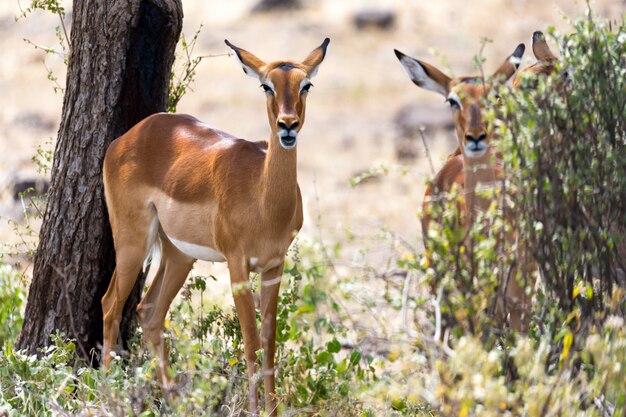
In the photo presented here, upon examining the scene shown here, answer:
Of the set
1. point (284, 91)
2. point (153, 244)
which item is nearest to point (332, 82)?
point (153, 244)

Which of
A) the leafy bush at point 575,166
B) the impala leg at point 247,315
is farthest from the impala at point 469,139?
the impala leg at point 247,315

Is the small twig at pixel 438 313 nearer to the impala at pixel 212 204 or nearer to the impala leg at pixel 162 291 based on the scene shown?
the impala at pixel 212 204

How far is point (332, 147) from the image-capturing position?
600 inches

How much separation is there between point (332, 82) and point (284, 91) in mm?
12538

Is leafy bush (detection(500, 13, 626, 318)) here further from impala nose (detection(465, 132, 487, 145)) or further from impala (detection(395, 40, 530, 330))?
impala nose (detection(465, 132, 487, 145))

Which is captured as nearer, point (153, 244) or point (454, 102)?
point (454, 102)

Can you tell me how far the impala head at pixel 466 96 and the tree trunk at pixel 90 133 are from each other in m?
1.34

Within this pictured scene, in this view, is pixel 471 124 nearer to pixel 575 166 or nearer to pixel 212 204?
pixel 575 166

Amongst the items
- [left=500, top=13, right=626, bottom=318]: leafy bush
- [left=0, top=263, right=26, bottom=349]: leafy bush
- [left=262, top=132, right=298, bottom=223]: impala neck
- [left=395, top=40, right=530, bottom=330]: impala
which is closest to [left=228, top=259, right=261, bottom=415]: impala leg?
[left=262, top=132, right=298, bottom=223]: impala neck

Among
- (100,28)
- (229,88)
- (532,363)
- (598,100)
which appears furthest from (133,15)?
(229,88)

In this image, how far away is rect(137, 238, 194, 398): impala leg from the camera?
6367mm

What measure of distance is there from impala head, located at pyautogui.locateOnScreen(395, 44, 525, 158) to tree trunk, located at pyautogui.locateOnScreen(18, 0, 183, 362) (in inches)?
52.6

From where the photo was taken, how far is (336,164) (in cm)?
1452

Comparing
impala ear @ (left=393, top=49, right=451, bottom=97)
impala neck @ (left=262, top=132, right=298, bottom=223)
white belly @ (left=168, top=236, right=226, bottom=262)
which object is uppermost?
impala ear @ (left=393, top=49, right=451, bottom=97)
